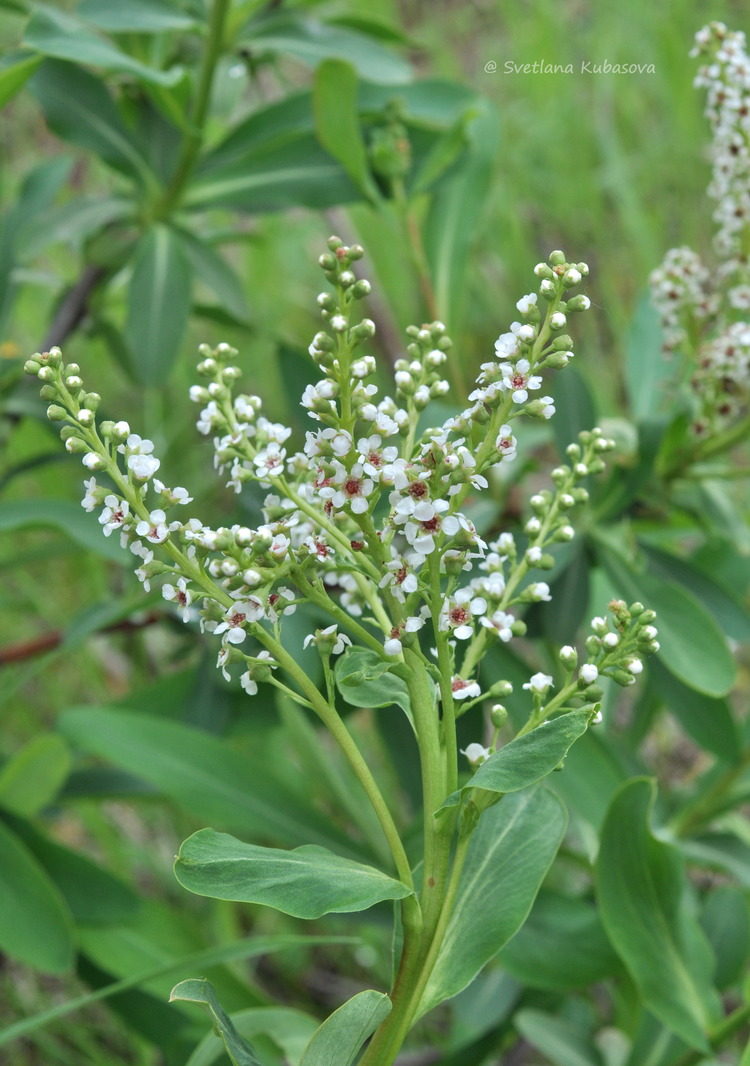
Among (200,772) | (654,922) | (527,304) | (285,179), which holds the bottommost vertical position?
(654,922)

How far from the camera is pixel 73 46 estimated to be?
1.43 metres

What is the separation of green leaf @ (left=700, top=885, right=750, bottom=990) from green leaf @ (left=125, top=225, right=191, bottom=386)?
1160 mm

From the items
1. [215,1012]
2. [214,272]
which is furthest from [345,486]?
[214,272]

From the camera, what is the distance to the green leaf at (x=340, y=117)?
1.50m

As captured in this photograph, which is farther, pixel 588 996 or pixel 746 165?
pixel 588 996

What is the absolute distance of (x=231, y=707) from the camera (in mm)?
1719

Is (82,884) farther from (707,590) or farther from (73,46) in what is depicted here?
(73,46)

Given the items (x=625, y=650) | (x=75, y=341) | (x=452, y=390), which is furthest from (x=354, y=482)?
(x=75, y=341)

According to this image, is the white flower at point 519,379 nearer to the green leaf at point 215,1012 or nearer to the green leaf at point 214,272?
the green leaf at point 215,1012

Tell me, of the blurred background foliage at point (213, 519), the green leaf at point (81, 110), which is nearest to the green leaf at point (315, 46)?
the blurred background foliage at point (213, 519)

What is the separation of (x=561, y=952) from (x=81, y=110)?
1.46 m

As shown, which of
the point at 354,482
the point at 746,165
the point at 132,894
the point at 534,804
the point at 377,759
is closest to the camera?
the point at 354,482

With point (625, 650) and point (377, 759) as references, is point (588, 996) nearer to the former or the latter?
point (377, 759)

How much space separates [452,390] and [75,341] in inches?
50.7
